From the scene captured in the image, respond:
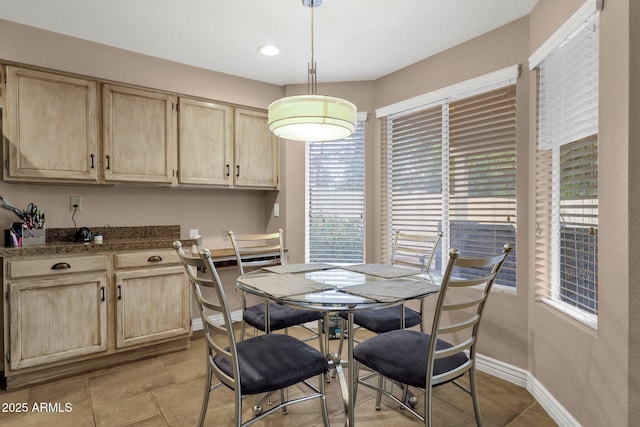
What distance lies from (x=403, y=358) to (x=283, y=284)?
71 cm

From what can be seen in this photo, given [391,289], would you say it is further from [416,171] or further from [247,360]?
[416,171]

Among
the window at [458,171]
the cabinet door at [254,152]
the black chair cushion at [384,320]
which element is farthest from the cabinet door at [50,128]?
the window at [458,171]

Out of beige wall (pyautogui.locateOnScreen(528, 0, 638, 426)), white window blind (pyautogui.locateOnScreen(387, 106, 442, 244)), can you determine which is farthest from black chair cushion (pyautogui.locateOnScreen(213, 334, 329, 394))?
white window blind (pyautogui.locateOnScreen(387, 106, 442, 244))

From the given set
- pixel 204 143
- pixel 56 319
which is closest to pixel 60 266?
pixel 56 319

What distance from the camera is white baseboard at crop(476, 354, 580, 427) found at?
6.39 ft

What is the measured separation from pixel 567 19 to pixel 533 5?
467 millimetres

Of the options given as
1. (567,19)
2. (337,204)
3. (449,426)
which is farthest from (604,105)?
(337,204)

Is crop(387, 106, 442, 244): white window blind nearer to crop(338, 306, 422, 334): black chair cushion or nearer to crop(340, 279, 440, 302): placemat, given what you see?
crop(338, 306, 422, 334): black chair cushion

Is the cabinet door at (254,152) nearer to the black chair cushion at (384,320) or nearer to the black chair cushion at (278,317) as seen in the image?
the black chair cushion at (278,317)

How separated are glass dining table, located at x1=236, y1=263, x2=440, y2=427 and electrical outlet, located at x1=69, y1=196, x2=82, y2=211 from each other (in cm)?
179

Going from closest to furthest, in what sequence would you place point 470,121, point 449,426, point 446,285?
point 446,285 → point 449,426 → point 470,121

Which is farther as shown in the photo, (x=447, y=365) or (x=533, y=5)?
(x=533, y=5)

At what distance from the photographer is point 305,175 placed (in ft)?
12.5

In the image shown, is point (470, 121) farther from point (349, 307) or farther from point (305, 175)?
point (349, 307)
